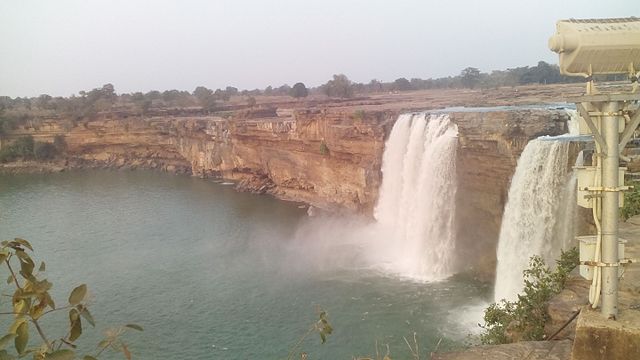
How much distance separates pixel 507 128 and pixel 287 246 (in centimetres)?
978

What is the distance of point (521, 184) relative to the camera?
12727 mm

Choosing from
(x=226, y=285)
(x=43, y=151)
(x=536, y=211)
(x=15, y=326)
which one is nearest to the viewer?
(x=15, y=326)

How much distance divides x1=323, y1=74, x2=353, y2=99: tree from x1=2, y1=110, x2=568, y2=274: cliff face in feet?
52.6

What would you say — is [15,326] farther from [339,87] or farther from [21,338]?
[339,87]

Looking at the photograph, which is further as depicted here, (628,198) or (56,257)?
(56,257)

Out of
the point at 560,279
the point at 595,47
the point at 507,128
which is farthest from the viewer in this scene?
the point at 507,128

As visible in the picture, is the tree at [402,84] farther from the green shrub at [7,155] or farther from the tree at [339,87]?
the green shrub at [7,155]

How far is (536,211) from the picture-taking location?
1245 centimetres

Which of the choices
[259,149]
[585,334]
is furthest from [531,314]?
[259,149]

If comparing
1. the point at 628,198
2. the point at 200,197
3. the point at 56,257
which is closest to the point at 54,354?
the point at 628,198

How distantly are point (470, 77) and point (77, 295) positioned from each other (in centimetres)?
5722

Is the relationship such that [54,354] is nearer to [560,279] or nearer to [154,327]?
[560,279]

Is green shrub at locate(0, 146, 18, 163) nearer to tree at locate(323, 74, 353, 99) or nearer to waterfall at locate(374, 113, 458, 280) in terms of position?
tree at locate(323, 74, 353, 99)

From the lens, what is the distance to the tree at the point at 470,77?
177 feet
